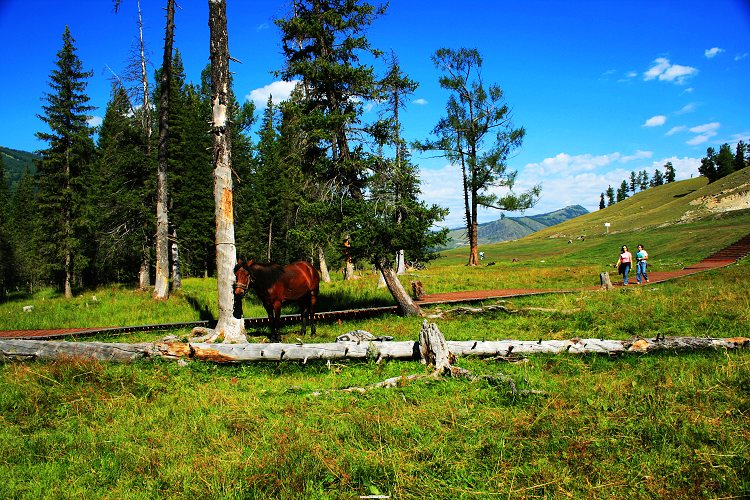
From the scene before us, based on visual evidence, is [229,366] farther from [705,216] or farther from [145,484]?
[705,216]

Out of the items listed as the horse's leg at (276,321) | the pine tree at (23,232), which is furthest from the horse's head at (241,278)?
the pine tree at (23,232)

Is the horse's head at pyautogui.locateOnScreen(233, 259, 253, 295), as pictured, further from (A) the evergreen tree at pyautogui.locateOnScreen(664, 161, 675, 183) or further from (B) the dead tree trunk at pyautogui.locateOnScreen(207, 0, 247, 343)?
(A) the evergreen tree at pyautogui.locateOnScreen(664, 161, 675, 183)

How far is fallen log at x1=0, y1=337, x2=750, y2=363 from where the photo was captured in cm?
785

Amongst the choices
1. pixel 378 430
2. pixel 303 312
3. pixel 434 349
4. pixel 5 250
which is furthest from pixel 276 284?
pixel 5 250

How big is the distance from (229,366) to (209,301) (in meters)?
9.63

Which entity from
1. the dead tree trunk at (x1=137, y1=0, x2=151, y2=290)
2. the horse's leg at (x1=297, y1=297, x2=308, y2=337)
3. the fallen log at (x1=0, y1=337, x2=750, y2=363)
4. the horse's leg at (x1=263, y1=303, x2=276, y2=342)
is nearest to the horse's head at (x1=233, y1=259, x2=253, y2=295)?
the horse's leg at (x1=263, y1=303, x2=276, y2=342)

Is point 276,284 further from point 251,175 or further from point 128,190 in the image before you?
point 251,175

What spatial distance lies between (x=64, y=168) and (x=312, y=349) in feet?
113

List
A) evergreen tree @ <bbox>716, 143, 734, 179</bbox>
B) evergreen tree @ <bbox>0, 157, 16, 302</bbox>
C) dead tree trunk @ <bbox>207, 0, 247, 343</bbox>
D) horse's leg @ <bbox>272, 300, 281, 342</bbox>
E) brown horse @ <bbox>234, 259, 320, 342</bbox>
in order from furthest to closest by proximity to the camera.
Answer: evergreen tree @ <bbox>716, 143, 734, 179</bbox>, evergreen tree @ <bbox>0, 157, 16, 302</bbox>, horse's leg @ <bbox>272, 300, 281, 342</bbox>, brown horse @ <bbox>234, 259, 320, 342</bbox>, dead tree trunk @ <bbox>207, 0, 247, 343</bbox>

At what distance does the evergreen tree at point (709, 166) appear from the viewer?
107875 millimetres

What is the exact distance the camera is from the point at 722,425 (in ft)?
15.7

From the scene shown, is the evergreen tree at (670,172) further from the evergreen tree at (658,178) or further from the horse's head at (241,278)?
the horse's head at (241,278)

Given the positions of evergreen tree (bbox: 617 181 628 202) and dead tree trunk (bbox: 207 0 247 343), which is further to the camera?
evergreen tree (bbox: 617 181 628 202)

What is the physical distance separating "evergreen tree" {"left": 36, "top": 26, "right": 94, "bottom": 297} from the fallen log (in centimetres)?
2894
